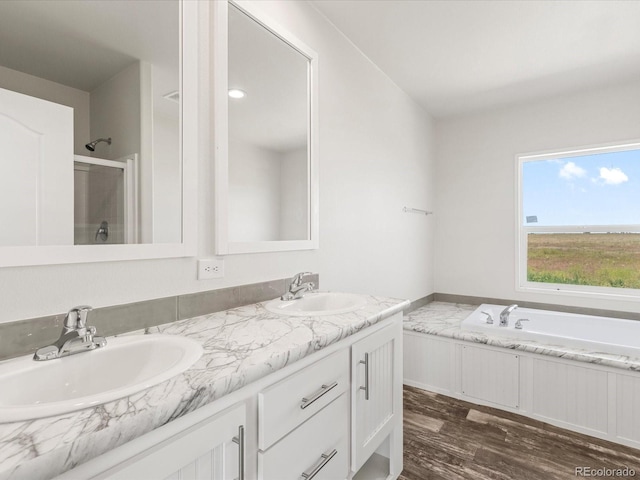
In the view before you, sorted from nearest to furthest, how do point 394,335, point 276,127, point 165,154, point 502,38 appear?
point 165,154 < point 394,335 < point 276,127 < point 502,38

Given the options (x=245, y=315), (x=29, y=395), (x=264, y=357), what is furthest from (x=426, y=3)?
(x=29, y=395)

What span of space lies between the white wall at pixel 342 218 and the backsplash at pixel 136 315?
0.03 meters

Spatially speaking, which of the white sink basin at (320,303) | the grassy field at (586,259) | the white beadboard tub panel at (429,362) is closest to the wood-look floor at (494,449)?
the white beadboard tub panel at (429,362)

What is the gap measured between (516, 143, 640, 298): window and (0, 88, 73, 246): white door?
141 inches

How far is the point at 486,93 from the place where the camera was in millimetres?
3051

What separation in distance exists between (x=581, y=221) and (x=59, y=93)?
3.83m

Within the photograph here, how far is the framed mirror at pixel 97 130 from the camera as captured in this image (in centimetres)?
90

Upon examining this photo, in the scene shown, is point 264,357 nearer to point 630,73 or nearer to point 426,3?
point 426,3

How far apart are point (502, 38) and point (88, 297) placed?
8.96ft

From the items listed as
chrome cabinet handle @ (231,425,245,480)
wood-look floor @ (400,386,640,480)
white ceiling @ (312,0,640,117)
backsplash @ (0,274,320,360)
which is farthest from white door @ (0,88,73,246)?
wood-look floor @ (400,386,640,480)

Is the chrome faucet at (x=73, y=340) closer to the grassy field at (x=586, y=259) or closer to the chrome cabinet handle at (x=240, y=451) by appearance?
the chrome cabinet handle at (x=240, y=451)

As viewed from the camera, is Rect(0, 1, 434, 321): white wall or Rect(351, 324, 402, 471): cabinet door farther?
Rect(351, 324, 402, 471): cabinet door

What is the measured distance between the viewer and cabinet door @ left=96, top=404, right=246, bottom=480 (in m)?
0.61
